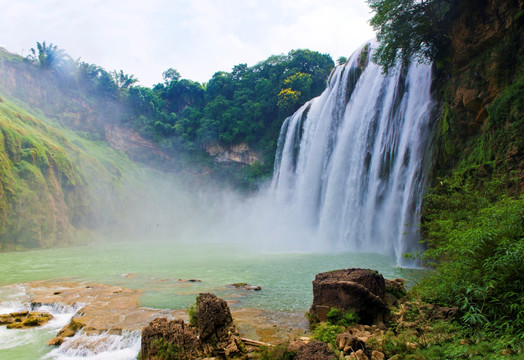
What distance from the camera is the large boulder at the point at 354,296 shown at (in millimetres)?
6285

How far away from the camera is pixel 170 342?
5.38m

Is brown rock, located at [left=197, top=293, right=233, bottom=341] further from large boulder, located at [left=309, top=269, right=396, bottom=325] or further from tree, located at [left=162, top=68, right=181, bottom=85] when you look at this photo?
tree, located at [left=162, top=68, right=181, bottom=85]

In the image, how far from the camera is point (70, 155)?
109ft

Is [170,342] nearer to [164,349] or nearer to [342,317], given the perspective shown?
[164,349]

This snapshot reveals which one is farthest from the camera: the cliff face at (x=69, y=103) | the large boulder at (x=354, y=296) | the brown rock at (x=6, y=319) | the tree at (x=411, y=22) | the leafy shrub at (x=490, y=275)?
the cliff face at (x=69, y=103)

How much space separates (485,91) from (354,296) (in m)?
9.50

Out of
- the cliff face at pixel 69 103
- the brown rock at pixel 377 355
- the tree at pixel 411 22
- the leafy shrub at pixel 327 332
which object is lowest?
the leafy shrub at pixel 327 332

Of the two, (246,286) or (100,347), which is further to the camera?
(246,286)

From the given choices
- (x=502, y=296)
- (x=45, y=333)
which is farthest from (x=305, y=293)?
(x=45, y=333)

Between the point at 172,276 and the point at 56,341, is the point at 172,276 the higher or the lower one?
the higher one

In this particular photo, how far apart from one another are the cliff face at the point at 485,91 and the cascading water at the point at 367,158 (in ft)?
5.53

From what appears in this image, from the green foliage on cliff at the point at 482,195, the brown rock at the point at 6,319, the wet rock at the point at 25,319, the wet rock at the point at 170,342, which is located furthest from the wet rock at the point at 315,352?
the brown rock at the point at 6,319

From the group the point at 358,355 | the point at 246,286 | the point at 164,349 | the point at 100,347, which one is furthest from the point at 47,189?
the point at 358,355

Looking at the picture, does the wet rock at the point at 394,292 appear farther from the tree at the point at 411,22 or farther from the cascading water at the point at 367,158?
the tree at the point at 411,22
